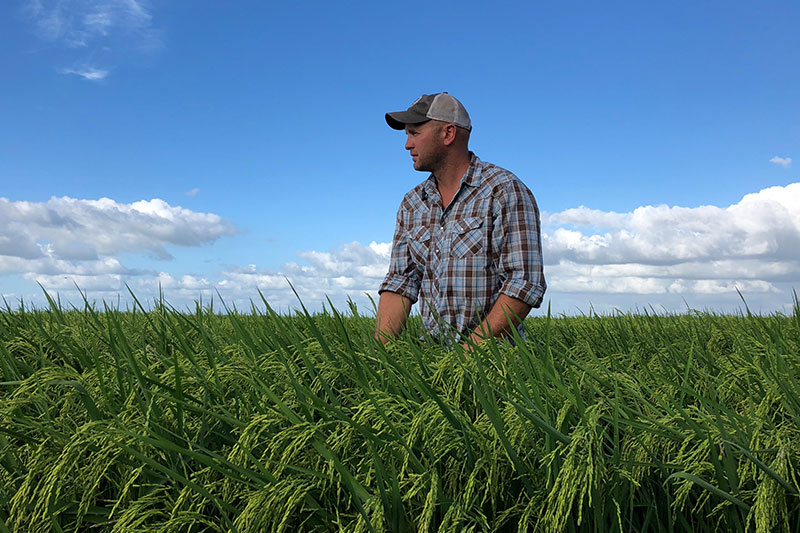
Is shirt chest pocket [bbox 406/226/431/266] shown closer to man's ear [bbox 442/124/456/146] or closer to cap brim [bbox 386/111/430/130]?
man's ear [bbox 442/124/456/146]

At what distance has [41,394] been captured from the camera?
7.74 feet

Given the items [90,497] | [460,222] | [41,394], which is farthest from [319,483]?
[460,222]

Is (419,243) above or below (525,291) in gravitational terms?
above

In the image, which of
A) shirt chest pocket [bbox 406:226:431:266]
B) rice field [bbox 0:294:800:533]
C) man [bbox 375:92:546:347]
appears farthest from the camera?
shirt chest pocket [bbox 406:226:431:266]

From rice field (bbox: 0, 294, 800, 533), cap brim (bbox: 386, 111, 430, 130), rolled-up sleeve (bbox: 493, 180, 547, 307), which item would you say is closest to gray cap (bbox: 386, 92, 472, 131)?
cap brim (bbox: 386, 111, 430, 130)

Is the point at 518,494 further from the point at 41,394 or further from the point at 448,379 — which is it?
the point at 41,394

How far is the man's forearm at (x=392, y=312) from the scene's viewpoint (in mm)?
3693

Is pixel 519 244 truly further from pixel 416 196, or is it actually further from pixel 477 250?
pixel 416 196

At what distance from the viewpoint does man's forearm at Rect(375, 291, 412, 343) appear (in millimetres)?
3693

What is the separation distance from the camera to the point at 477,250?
3.60 meters

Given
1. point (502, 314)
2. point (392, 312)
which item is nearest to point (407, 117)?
point (392, 312)

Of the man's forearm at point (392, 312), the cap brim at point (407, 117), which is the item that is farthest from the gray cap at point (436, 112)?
the man's forearm at point (392, 312)

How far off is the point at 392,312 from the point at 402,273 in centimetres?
32

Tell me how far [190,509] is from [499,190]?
2.45 m
